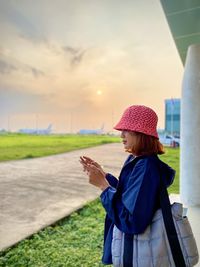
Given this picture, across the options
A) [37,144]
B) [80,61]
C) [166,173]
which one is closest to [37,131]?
[80,61]

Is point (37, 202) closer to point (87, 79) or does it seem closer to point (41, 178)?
point (41, 178)

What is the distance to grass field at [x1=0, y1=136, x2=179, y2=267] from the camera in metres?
1.68

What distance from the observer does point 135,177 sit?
29.2 inches

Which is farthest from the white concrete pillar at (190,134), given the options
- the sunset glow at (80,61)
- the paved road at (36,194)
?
the paved road at (36,194)

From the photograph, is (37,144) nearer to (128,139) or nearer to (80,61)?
(80,61)

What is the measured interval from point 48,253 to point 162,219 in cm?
130

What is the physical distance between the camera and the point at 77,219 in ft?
8.42

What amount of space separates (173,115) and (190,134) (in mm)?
665

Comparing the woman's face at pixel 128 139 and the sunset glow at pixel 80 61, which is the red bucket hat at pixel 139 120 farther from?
the sunset glow at pixel 80 61

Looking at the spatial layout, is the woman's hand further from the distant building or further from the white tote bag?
the distant building

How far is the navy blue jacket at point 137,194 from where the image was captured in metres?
0.72

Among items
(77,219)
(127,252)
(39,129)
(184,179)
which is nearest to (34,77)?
(39,129)

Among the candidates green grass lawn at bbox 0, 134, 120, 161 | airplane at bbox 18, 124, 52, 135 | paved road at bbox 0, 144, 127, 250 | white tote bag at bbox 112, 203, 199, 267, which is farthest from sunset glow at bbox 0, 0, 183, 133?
white tote bag at bbox 112, 203, 199, 267

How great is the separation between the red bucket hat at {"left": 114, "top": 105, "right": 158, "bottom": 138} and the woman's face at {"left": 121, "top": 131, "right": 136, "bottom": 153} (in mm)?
18
